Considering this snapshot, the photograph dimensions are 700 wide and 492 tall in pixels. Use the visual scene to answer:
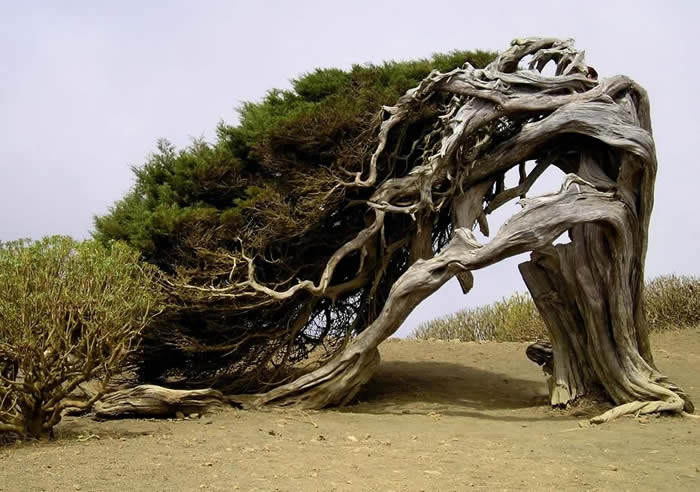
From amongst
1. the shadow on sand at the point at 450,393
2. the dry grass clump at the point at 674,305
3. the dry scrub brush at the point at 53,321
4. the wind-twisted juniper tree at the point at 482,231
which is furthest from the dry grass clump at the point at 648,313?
the dry scrub brush at the point at 53,321

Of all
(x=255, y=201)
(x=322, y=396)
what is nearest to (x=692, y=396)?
(x=322, y=396)

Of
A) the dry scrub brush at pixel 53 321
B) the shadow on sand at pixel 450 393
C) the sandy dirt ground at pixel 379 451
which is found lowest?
the sandy dirt ground at pixel 379 451

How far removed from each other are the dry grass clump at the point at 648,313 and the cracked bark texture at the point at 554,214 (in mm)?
8445

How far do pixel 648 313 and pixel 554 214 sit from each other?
11.1 meters

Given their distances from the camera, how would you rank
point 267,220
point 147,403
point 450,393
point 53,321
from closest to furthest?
point 53,321, point 147,403, point 267,220, point 450,393

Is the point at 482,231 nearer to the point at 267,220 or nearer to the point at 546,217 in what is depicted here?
the point at 546,217

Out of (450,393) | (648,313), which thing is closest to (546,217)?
(450,393)

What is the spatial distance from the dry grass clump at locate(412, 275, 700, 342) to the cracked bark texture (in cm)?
845

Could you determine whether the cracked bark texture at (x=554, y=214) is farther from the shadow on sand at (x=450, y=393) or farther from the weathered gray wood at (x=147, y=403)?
the weathered gray wood at (x=147, y=403)

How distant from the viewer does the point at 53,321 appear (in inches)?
325

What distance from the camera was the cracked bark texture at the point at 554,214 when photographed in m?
10.4

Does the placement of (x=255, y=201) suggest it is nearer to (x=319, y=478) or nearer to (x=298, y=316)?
(x=298, y=316)

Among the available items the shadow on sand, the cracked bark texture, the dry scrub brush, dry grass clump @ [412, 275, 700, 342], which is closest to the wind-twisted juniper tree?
the cracked bark texture

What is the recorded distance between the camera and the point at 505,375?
45.6 feet
